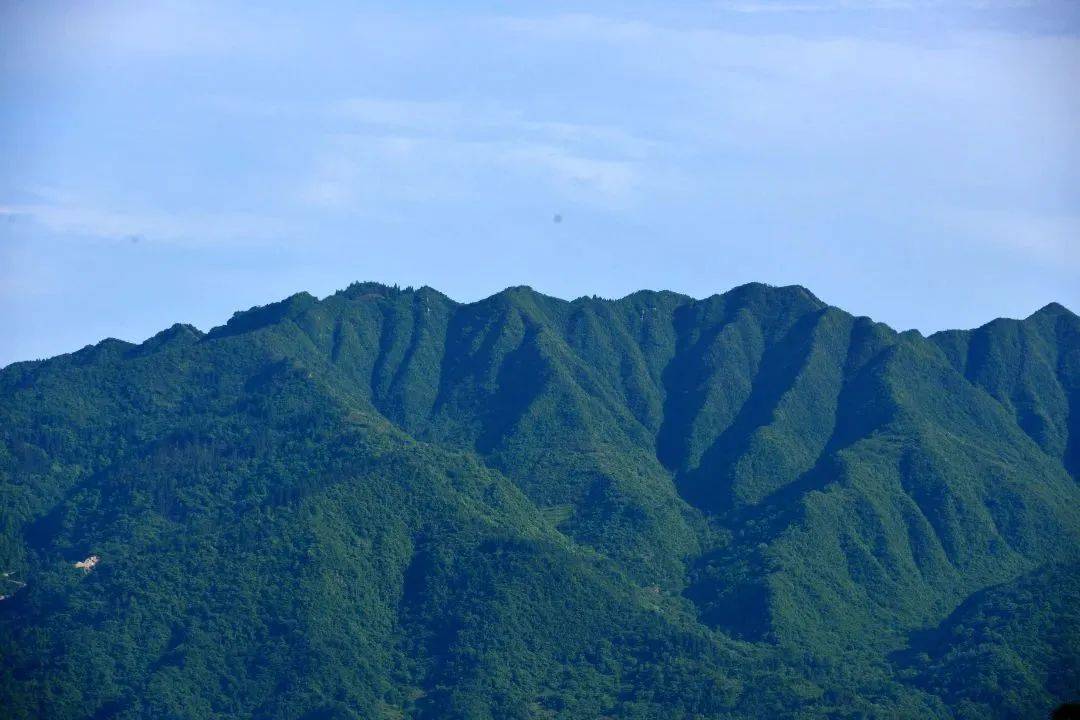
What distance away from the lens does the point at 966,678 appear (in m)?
198

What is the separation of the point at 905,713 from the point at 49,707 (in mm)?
82649

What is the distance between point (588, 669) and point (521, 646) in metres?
7.23

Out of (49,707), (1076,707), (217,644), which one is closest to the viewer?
(1076,707)

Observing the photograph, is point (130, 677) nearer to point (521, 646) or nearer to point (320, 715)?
point (320, 715)

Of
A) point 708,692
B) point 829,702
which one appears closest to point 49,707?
point 708,692

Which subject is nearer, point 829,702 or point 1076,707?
point 1076,707

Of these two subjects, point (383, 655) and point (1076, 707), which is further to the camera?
point (383, 655)

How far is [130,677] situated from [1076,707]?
14016 centimetres

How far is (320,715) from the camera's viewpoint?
186625 mm

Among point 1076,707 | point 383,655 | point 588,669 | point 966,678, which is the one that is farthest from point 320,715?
point 1076,707

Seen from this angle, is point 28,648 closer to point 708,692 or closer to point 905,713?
point 708,692

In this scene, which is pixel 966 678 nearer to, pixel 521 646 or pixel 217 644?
pixel 521 646

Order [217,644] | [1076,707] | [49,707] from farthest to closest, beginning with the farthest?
1. [217,644]
2. [49,707]
3. [1076,707]

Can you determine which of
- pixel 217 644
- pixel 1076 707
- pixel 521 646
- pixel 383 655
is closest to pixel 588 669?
pixel 521 646
